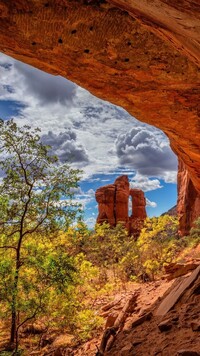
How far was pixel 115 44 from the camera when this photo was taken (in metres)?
6.28

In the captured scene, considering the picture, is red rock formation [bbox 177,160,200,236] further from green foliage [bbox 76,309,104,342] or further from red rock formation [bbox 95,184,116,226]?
green foliage [bbox 76,309,104,342]

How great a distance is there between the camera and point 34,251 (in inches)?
389

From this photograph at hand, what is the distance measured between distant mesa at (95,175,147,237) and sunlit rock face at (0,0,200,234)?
127ft

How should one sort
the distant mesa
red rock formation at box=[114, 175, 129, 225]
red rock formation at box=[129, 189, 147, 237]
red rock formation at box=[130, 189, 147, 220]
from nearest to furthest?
the distant mesa
red rock formation at box=[114, 175, 129, 225]
red rock formation at box=[129, 189, 147, 237]
red rock formation at box=[130, 189, 147, 220]

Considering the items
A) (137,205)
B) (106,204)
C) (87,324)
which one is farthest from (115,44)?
(137,205)

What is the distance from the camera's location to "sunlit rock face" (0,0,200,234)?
402cm

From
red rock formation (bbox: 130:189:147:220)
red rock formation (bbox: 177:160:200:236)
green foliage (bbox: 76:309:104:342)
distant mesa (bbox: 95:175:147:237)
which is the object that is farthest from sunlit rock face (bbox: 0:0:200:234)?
red rock formation (bbox: 130:189:147:220)

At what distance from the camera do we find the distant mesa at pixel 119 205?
47250mm

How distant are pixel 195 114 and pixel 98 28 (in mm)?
5275

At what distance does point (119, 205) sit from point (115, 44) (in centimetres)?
4237

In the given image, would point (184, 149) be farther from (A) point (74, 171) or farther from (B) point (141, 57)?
(B) point (141, 57)

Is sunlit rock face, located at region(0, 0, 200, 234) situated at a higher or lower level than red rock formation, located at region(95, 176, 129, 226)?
lower

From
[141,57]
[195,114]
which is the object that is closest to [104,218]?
[195,114]

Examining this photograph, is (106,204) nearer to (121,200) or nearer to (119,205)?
(119,205)
